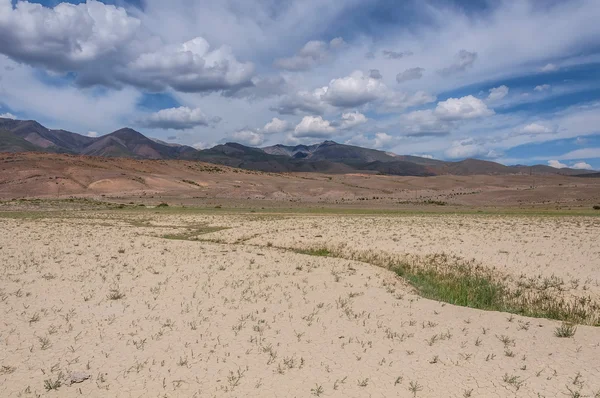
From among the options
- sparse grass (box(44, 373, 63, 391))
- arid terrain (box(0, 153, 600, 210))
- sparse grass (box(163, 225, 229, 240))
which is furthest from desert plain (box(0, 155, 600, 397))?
arid terrain (box(0, 153, 600, 210))

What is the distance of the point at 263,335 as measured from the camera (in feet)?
35.8

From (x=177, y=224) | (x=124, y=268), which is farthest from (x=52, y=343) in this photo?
(x=177, y=224)

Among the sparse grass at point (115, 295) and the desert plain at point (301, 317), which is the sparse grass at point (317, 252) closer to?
the desert plain at point (301, 317)

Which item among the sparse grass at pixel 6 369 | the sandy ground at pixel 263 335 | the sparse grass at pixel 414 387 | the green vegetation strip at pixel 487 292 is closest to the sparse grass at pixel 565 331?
the sandy ground at pixel 263 335

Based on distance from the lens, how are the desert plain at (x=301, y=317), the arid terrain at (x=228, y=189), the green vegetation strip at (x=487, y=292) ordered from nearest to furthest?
1. the desert plain at (x=301, y=317)
2. the green vegetation strip at (x=487, y=292)
3. the arid terrain at (x=228, y=189)

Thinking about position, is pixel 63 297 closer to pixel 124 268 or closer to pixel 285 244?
pixel 124 268

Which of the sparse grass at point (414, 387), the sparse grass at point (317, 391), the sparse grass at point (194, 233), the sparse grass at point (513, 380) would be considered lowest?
the sparse grass at point (194, 233)

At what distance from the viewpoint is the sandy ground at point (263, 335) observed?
825 cm

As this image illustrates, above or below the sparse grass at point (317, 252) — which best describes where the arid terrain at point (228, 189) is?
above

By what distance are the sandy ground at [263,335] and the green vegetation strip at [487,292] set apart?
1.23 metres

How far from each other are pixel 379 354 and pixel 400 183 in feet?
427

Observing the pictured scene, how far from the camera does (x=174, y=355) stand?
9.55 m

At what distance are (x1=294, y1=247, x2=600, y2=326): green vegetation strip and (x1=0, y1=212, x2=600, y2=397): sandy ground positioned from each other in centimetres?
123

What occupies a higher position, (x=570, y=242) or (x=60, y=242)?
(x=570, y=242)
